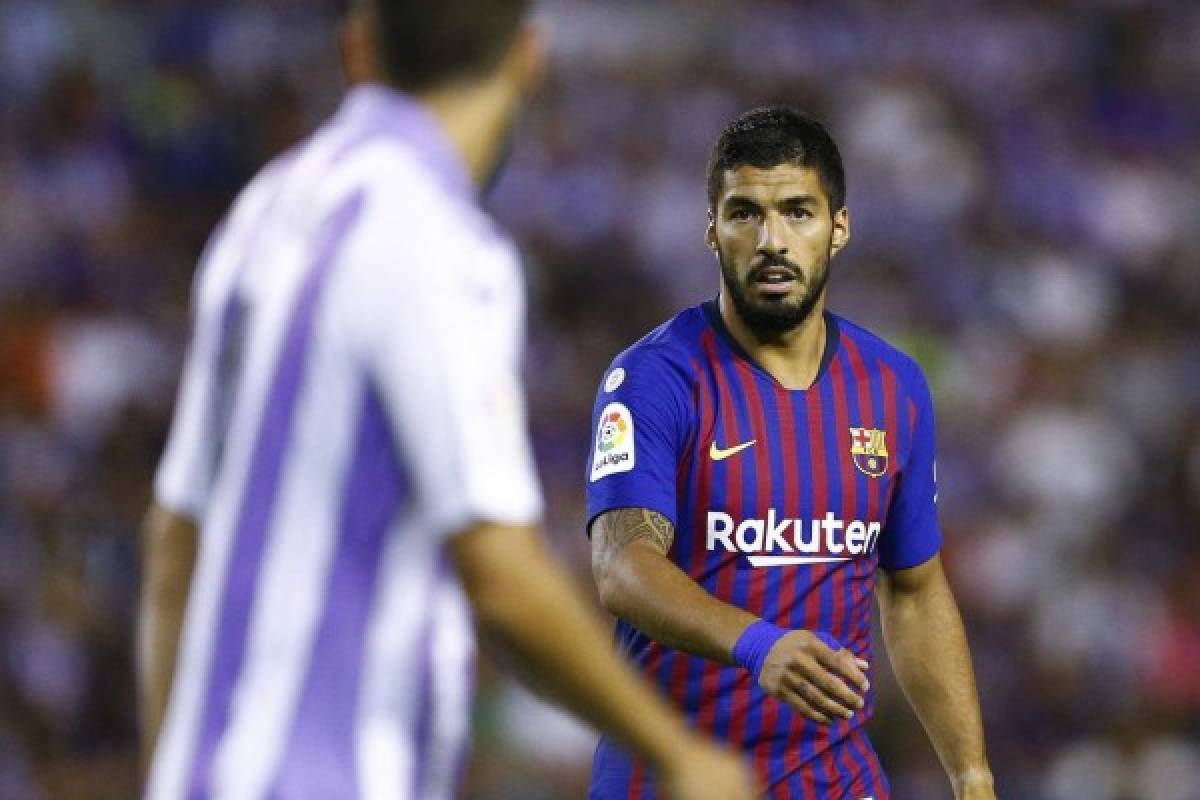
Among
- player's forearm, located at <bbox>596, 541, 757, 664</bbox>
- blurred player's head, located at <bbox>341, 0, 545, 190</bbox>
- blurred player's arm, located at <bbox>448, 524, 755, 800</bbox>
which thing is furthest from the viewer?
player's forearm, located at <bbox>596, 541, 757, 664</bbox>

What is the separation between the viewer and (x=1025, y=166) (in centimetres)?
1353

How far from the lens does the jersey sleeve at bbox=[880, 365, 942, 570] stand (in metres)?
4.91

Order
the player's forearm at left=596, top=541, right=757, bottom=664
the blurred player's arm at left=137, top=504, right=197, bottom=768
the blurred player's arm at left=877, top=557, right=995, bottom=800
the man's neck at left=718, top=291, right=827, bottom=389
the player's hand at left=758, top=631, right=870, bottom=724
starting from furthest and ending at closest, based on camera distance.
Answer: the man's neck at left=718, top=291, right=827, bottom=389, the blurred player's arm at left=877, top=557, right=995, bottom=800, the player's forearm at left=596, top=541, right=757, bottom=664, the player's hand at left=758, top=631, right=870, bottom=724, the blurred player's arm at left=137, top=504, right=197, bottom=768

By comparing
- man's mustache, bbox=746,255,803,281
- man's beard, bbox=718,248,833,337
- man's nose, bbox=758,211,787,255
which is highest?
man's nose, bbox=758,211,787,255

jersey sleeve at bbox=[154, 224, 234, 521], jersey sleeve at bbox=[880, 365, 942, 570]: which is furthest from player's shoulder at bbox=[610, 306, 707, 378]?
jersey sleeve at bbox=[154, 224, 234, 521]

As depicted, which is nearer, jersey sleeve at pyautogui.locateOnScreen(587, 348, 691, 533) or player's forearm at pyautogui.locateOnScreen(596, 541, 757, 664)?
player's forearm at pyautogui.locateOnScreen(596, 541, 757, 664)

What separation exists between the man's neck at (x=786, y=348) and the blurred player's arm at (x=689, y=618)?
1.79ft

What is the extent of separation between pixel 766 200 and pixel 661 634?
1.11 metres

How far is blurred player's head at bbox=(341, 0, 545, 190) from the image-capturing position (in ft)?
8.10

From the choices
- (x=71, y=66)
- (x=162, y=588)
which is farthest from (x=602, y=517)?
(x=71, y=66)

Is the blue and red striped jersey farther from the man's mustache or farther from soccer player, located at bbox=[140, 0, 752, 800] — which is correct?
soccer player, located at bbox=[140, 0, 752, 800]

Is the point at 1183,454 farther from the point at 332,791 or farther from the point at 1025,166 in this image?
the point at 332,791

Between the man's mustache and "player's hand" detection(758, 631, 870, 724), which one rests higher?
the man's mustache

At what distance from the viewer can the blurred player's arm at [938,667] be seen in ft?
15.7
